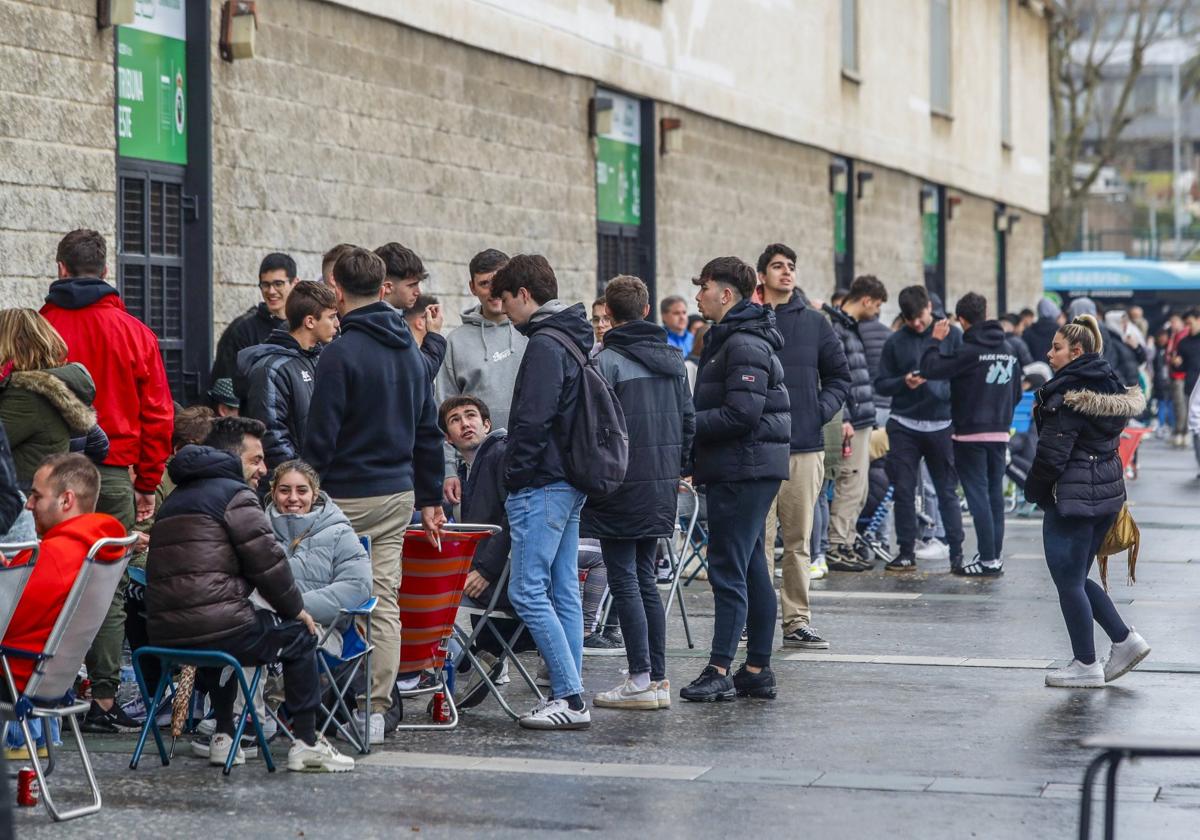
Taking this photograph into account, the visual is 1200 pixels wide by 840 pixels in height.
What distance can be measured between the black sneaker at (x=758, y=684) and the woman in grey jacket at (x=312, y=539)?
2156 mm

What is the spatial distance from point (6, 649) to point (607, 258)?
1207cm

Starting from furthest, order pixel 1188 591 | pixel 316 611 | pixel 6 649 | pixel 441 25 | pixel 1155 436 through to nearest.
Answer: pixel 1155 436 → pixel 441 25 → pixel 1188 591 → pixel 316 611 → pixel 6 649

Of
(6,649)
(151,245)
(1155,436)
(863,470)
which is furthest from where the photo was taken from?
(1155,436)

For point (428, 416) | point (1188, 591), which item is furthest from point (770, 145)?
point (428, 416)

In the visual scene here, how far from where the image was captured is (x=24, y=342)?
793 cm

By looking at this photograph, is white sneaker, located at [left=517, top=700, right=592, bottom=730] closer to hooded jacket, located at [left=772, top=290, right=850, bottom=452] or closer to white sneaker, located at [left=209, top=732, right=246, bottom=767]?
white sneaker, located at [left=209, top=732, right=246, bottom=767]

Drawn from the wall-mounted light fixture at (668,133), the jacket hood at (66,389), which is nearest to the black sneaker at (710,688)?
the jacket hood at (66,389)

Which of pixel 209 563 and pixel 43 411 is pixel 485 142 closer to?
pixel 43 411

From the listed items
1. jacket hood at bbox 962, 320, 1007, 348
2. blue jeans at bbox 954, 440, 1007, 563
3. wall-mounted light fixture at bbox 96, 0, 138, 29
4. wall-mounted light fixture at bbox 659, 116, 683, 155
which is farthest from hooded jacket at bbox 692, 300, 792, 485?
wall-mounted light fixture at bbox 659, 116, 683, 155

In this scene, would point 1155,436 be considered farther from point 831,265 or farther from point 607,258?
point 607,258

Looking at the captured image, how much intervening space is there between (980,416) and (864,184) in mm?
11950

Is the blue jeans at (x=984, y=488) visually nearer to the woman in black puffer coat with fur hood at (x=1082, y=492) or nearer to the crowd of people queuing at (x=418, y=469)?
the crowd of people queuing at (x=418, y=469)

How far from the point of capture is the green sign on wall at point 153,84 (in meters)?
11.5

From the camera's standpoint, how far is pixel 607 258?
60.2 ft
